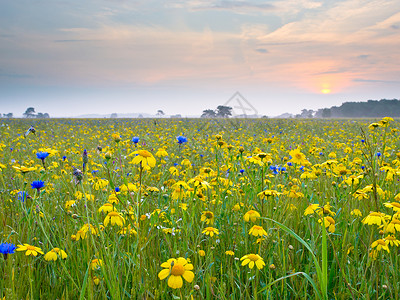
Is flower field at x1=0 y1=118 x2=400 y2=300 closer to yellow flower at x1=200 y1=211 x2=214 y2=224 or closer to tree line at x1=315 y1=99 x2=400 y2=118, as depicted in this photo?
yellow flower at x1=200 y1=211 x2=214 y2=224

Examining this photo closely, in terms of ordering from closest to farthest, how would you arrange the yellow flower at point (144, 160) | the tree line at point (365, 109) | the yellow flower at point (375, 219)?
1. the yellow flower at point (144, 160)
2. the yellow flower at point (375, 219)
3. the tree line at point (365, 109)

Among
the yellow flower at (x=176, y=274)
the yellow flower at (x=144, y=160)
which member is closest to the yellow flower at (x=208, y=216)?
the yellow flower at (x=144, y=160)

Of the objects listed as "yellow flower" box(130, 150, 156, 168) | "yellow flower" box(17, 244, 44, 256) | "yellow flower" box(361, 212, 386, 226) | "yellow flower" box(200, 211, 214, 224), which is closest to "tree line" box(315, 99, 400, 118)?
"yellow flower" box(361, 212, 386, 226)

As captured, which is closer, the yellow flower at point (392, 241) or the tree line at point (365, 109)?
the yellow flower at point (392, 241)

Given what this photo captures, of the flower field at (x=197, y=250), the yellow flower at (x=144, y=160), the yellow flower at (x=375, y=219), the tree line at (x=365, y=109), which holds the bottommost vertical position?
the flower field at (x=197, y=250)

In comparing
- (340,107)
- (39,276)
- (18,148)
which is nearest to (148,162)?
(39,276)

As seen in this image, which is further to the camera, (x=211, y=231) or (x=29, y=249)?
(x=211, y=231)

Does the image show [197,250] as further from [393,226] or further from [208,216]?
[393,226]

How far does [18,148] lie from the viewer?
6809 mm

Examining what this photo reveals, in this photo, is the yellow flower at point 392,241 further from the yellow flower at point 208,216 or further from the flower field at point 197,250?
the yellow flower at point 208,216

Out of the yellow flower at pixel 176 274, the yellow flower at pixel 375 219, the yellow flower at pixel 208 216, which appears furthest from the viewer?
the yellow flower at pixel 208 216

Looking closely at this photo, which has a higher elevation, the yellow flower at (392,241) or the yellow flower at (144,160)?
the yellow flower at (144,160)

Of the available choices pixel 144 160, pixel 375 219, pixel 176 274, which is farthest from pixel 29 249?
pixel 375 219

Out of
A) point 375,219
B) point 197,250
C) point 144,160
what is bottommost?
point 197,250
